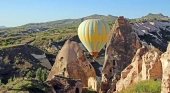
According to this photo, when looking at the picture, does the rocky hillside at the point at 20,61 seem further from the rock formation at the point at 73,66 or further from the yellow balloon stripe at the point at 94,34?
the rock formation at the point at 73,66

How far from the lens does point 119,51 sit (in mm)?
20938

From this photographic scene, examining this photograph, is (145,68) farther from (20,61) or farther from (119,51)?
(20,61)

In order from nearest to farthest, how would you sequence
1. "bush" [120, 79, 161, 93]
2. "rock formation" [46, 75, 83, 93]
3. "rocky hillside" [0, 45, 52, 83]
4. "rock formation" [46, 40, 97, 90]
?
"bush" [120, 79, 161, 93] → "rock formation" [46, 75, 83, 93] → "rock formation" [46, 40, 97, 90] → "rocky hillside" [0, 45, 52, 83]

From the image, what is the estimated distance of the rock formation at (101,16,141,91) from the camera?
2055 centimetres

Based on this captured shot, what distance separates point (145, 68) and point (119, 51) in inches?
260

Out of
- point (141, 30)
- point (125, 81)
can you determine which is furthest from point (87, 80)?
point (141, 30)

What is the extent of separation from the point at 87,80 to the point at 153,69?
9.22 metres

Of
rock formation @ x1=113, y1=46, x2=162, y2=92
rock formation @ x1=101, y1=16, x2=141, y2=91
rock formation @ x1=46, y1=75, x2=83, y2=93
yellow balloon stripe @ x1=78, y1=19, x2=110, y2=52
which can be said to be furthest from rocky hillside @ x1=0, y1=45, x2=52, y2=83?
rock formation @ x1=113, y1=46, x2=162, y2=92

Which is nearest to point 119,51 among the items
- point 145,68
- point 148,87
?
point 145,68

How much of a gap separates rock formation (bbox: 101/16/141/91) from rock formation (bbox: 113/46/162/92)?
3219 mm

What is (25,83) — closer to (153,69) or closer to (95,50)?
(153,69)

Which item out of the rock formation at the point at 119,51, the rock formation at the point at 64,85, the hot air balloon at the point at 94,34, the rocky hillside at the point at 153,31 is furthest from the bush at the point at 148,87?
the rocky hillside at the point at 153,31

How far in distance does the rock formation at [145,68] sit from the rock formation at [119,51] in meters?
3.22

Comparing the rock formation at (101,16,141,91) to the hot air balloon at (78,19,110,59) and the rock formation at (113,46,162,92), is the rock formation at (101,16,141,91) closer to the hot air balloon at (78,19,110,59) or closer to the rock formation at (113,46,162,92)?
the rock formation at (113,46,162,92)
